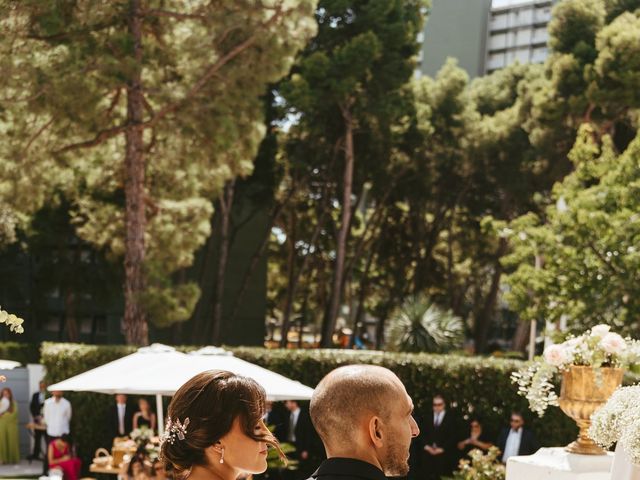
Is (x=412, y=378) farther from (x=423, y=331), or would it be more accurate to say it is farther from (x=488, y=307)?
(x=488, y=307)

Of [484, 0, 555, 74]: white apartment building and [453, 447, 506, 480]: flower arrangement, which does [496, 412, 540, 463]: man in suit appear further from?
[484, 0, 555, 74]: white apartment building

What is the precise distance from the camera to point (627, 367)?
6305 millimetres

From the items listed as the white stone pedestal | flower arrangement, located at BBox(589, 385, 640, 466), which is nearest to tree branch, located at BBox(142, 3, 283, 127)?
the white stone pedestal

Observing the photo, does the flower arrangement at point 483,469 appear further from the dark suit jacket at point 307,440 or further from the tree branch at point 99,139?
the tree branch at point 99,139

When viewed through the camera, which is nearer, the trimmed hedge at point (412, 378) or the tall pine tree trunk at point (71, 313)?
the trimmed hedge at point (412, 378)

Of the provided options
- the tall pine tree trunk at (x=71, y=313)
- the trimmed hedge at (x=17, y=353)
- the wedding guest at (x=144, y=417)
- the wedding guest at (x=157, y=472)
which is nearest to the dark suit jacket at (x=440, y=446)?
the wedding guest at (x=144, y=417)

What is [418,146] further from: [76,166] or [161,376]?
[161,376]

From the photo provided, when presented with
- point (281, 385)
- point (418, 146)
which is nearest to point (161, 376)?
point (281, 385)

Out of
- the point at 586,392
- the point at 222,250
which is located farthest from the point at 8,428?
the point at 586,392

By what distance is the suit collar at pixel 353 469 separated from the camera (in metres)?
2.70

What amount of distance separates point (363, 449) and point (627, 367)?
4.03m

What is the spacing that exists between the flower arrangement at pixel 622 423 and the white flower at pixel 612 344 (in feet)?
4.85

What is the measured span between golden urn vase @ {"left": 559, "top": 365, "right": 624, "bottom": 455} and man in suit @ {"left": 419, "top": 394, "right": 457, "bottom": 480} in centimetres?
914

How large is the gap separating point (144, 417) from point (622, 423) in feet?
44.2
